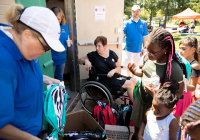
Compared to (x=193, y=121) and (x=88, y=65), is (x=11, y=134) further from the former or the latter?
(x=88, y=65)

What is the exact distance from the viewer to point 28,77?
102 centimetres

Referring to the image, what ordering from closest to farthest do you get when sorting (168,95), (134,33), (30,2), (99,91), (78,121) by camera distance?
(168,95) → (30,2) → (78,121) → (99,91) → (134,33)

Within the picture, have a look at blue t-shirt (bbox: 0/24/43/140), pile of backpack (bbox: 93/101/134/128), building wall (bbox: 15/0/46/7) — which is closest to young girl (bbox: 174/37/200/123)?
pile of backpack (bbox: 93/101/134/128)

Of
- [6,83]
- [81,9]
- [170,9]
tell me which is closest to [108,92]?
[6,83]

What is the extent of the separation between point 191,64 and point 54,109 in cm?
212

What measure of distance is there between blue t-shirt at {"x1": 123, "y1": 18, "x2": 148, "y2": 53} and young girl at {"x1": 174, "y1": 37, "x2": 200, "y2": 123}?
6.92ft

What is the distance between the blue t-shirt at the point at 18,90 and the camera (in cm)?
80

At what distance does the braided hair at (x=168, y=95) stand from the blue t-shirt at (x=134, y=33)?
3122 mm

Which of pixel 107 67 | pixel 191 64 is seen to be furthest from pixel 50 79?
pixel 191 64

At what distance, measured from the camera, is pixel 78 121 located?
2.27m

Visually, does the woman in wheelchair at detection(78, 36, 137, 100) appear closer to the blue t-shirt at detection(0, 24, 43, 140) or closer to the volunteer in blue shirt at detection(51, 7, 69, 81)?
the volunteer in blue shirt at detection(51, 7, 69, 81)

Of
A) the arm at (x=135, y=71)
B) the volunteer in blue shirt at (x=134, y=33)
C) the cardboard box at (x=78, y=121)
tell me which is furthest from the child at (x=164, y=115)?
the volunteer in blue shirt at (x=134, y=33)

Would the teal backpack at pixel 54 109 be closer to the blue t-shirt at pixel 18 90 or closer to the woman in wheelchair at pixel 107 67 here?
the blue t-shirt at pixel 18 90

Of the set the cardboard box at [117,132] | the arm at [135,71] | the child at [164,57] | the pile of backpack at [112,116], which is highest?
the child at [164,57]
